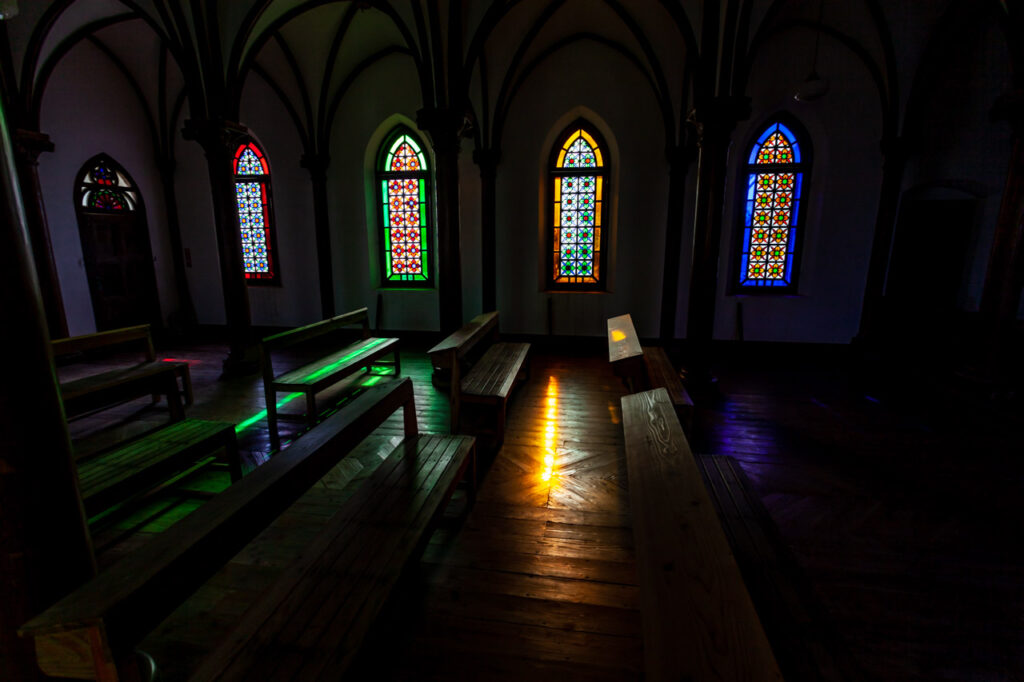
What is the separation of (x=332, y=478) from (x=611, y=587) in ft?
8.12

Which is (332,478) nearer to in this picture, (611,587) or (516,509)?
(516,509)

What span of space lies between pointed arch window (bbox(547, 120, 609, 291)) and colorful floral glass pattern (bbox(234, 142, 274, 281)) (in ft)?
20.2

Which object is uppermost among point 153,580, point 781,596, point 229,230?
point 229,230

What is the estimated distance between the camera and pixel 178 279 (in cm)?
976

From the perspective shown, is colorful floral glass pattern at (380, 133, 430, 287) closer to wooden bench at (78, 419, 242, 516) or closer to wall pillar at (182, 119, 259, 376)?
wall pillar at (182, 119, 259, 376)

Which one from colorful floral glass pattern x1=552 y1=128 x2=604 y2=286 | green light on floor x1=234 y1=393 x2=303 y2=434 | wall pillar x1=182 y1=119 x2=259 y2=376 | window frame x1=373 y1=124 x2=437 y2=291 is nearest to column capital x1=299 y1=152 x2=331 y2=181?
window frame x1=373 y1=124 x2=437 y2=291

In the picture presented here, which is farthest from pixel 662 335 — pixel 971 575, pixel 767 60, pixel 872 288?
pixel 971 575

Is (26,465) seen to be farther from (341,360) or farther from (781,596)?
(341,360)

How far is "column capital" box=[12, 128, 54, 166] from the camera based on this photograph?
22.1 feet

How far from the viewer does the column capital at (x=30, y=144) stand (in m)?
6.73

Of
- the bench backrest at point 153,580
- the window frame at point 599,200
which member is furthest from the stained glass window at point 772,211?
the bench backrest at point 153,580

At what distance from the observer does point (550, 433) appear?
4781 mm

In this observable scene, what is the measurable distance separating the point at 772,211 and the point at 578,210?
11.7 feet

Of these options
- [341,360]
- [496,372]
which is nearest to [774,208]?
[496,372]
